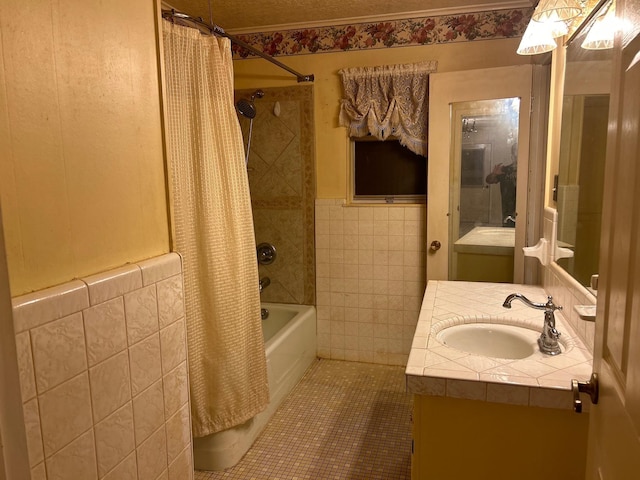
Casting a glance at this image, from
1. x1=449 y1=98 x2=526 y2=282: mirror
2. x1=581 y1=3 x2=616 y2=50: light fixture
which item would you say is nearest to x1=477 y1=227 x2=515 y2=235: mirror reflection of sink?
x1=449 y1=98 x2=526 y2=282: mirror

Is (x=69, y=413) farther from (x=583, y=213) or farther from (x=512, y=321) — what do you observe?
(x=583, y=213)

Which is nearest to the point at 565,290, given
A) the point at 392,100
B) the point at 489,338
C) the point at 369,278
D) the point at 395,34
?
the point at 489,338

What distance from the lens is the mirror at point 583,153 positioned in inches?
55.9

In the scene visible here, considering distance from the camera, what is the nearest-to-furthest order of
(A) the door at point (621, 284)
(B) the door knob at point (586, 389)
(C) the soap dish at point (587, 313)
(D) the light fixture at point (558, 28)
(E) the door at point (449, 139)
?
1. (A) the door at point (621, 284)
2. (B) the door knob at point (586, 389)
3. (C) the soap dish at point (587, 313)
4. (D) the light fixture at point (558, 28)
5. (E) the door at point (449, 139)

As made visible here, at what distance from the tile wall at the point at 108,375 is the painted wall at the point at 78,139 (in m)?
0.06

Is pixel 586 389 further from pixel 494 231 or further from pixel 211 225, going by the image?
pixel 494 231

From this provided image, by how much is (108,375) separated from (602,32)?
5.83ft

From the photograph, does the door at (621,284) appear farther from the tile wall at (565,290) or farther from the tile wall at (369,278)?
the tile wall at (369,278)

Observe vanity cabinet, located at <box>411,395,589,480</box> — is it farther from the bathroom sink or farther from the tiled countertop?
the bathroom sink

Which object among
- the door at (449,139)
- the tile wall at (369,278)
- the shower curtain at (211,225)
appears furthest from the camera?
the tile wall at (369,278)

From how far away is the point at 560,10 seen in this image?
1501mm

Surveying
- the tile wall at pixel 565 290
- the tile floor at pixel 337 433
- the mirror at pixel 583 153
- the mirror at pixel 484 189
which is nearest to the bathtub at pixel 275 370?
the tile floor at pixel 337 433

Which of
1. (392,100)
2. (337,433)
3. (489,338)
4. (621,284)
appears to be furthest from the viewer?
(392,100)

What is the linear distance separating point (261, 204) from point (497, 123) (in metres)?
1.70
